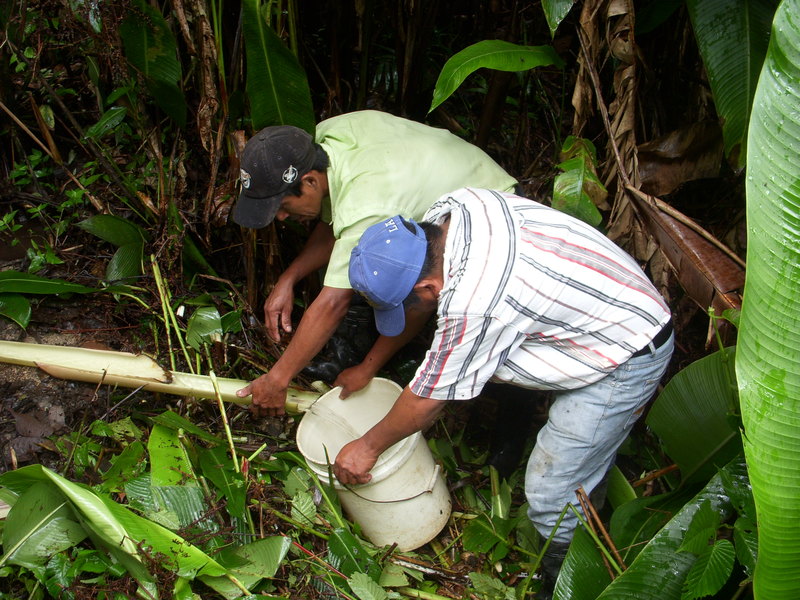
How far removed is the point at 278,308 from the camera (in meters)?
2.22

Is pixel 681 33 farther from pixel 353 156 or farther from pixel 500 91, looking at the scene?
pixel 353 156

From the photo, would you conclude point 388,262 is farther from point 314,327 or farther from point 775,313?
point 775,313

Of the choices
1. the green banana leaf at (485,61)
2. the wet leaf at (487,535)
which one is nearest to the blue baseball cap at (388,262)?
the green banana leaf at (485,61)

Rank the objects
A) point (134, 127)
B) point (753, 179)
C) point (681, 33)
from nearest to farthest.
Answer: point (753, 179) < point (681, 33) < point (134, 127)

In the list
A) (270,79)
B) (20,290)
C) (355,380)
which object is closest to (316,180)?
(270,79)

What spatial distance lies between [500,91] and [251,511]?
5.05 feet

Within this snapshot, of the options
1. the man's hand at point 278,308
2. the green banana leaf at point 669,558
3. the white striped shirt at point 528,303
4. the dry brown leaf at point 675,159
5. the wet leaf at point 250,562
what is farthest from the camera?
the man's hand at point 278,308

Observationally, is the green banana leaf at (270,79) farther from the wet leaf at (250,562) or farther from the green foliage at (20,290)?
the wet leaf at (250,562)

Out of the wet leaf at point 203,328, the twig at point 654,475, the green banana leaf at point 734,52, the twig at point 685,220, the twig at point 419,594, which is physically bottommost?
the twig at point 419,594

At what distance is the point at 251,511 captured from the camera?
75.2 inches

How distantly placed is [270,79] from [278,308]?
713 millimetres

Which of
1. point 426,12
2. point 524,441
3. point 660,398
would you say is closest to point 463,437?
point 524,441

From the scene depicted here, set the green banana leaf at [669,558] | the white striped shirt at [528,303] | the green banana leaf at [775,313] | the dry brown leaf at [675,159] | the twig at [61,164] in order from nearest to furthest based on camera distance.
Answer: the green banana leaf at [775,313] → the green banana leaf at [669,558] → the white striped shirt at [528,303] → the dry brown leaf at [675,159] → the twig at [61,164]

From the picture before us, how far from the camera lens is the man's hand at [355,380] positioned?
203 cm
